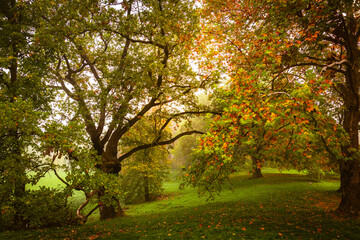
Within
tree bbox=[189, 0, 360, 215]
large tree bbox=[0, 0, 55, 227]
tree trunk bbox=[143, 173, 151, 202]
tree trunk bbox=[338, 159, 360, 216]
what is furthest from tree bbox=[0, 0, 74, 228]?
tree trunk bbox=[143, 173, 151, 202]

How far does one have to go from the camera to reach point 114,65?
14812 millimetres

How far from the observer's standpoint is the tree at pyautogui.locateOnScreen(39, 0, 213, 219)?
1114cm

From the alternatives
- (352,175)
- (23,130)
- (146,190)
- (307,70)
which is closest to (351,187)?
(352,175)

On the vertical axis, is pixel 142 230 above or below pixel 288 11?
below

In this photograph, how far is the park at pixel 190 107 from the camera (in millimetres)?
7203

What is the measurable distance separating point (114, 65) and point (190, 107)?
22.1ft

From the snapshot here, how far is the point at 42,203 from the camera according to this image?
858 cm

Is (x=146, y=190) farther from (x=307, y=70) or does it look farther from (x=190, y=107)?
(x=307, y=70)

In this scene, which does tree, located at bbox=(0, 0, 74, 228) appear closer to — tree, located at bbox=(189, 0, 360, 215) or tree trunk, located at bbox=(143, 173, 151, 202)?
tree, located at bbox=(189, 0, 360, 215)

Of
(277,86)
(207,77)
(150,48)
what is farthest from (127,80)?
(277,86)

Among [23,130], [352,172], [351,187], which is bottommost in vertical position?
[351,187]

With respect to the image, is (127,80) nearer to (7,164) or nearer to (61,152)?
(61,152)

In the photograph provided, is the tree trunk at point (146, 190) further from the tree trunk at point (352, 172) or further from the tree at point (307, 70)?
the tree trunk at point (352, 172)

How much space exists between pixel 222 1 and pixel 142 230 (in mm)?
16512
